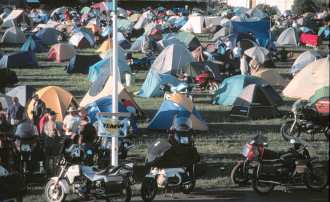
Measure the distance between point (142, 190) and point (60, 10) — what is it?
179 feet

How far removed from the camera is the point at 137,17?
57.6m

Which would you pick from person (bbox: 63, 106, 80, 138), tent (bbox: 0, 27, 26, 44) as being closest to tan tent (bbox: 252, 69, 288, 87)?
person (bbox: 63, 106, 80, 138)

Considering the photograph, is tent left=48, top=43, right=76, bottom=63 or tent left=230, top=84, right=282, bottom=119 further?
tent left=48, top=43, right=76, bottom=63

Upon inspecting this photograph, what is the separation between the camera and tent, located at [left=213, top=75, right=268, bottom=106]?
1966 cm

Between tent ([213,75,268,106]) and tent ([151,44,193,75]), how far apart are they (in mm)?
4784

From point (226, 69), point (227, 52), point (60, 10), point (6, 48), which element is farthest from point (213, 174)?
point (60, 10)

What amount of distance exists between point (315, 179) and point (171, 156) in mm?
2353

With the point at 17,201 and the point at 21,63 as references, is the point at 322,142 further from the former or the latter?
the point at 21,63

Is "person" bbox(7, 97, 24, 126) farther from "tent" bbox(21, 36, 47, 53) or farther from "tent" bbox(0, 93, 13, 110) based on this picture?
"tent" bbox(21, 36, 47, 53)

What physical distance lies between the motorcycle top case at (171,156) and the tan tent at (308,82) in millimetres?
9510

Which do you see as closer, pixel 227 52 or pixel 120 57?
pixel 120 57

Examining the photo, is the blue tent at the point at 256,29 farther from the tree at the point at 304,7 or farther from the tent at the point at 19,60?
the tree at the point at 304,7

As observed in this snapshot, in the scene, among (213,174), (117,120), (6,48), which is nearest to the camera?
(117,120)

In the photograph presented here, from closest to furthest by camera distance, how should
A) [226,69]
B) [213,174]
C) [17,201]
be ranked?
[17,201]
[213,174]
[226,69]
